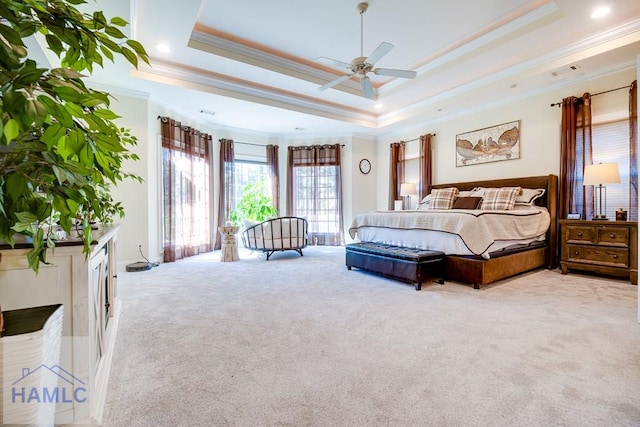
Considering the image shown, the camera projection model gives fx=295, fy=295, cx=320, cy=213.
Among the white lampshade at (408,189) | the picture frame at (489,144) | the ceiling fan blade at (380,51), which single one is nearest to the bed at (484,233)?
the picture frame at (489,144)

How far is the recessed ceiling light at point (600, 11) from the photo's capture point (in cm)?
293

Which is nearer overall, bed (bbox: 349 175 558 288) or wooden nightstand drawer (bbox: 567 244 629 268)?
bed (bbox: 349 175 558 288)

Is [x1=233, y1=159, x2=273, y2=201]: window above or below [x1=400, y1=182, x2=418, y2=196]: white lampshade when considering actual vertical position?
above

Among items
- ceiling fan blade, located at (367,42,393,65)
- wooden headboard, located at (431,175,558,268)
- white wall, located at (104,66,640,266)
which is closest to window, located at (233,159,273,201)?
white wall, located at (104,66,640,266)

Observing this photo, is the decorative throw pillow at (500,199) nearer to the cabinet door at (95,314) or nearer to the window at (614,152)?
the window at (614,152)

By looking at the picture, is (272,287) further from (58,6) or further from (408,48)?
(408,48)

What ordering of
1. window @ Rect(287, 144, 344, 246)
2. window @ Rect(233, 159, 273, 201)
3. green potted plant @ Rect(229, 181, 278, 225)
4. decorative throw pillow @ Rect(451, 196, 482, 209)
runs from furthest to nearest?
window @ Rect(287, 144, 344, 246), window @ Rect(233, 159, 273, 201), green potted plant @ Rect(229, 181, 278, 225), decorative throw pillow @ Rect(451, 196, 482, 209)

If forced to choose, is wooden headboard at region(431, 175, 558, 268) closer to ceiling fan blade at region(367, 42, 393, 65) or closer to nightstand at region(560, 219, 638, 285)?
nightstand at region(560, 219, 638, 285)

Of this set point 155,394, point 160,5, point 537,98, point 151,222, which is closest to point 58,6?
point 155,394

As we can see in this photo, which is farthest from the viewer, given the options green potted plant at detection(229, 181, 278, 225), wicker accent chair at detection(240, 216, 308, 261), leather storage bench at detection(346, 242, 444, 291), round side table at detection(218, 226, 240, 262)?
green potted plant at detection(229, 181, 278, 225)

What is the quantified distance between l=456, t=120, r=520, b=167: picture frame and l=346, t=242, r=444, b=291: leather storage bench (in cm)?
268

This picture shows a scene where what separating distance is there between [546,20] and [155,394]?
4.77m

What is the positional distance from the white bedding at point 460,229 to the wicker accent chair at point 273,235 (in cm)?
141

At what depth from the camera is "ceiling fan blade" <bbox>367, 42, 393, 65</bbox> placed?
2801mm
